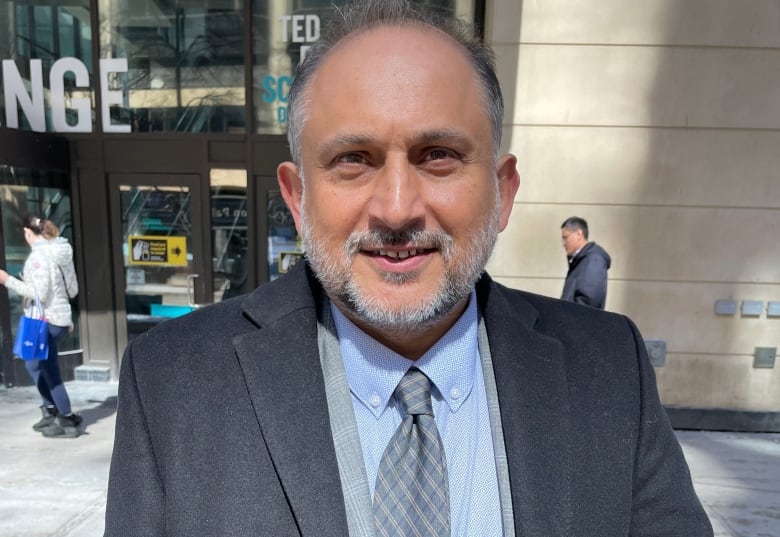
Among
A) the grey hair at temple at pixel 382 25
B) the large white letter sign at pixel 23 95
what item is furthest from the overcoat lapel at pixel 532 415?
the large white letter sign at pixel 23 95

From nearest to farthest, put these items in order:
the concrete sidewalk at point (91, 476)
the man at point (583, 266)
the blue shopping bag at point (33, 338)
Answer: the concrete sidewalk at point (91, 476)
the blue shopping bag at point (33, 338)
the man at point (583, 266)

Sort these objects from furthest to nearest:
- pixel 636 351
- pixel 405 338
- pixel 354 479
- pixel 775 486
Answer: pixel 775 486, pixel 636 351, pixel 405 338, pixel 354 479

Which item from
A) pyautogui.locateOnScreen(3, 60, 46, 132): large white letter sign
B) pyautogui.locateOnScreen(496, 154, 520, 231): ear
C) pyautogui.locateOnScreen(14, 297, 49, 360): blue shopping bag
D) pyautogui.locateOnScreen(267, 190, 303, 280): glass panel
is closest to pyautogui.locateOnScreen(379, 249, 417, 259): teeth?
pyautogui.locateOnScreen(496, 154, 520, 231): ear

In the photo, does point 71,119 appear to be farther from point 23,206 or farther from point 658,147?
point 658,147

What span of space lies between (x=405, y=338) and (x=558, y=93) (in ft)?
14.2

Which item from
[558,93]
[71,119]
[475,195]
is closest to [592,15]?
[558,93]

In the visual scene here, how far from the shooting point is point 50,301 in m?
4.63

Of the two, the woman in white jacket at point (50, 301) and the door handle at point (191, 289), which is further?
the door handle at point (191, 289)

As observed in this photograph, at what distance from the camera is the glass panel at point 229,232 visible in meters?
5.89

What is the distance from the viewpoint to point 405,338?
118 centimetres

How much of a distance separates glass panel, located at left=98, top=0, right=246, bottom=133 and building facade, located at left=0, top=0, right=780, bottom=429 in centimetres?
2

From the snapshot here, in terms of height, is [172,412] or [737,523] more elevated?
[172,412]

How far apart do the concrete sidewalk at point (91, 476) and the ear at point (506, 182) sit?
132 inches

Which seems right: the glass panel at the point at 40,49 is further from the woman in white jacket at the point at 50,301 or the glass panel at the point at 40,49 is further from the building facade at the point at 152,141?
the woman in white jacket at the point at 50,301
